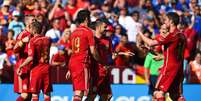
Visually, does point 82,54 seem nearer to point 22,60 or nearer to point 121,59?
point 22,60

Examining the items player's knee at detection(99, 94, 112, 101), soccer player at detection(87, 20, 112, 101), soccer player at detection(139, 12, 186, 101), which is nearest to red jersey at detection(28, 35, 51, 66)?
soccer player at detection(87, 20, 112, 101)

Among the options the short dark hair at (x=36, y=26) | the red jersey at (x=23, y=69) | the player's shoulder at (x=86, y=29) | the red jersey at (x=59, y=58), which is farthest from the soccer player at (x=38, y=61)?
the red jersey at (x=59, y=58)

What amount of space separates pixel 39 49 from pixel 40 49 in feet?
0.07

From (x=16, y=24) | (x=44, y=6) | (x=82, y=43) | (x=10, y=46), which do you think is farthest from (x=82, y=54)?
(x=44, y=6)

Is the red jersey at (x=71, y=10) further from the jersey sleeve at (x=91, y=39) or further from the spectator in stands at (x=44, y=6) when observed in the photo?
the jersey sleeve at (x=91, y=39)

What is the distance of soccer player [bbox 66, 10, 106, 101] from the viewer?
14383 millimetres

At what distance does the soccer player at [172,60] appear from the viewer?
47.4 ft

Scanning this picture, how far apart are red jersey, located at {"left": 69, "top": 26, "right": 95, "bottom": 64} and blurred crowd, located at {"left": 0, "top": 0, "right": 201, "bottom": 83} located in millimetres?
3910

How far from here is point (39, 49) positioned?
48.8ft

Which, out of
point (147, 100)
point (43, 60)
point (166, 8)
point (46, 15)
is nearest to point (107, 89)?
point (43, 60)

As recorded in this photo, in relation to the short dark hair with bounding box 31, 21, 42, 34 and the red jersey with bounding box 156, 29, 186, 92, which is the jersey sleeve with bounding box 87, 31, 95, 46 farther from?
the red jersey with bounding box 156, 29, 186, 92

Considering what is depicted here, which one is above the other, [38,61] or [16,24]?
[16,24]

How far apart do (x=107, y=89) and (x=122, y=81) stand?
10.7 ft

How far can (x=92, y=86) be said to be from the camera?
1511 centimetres
